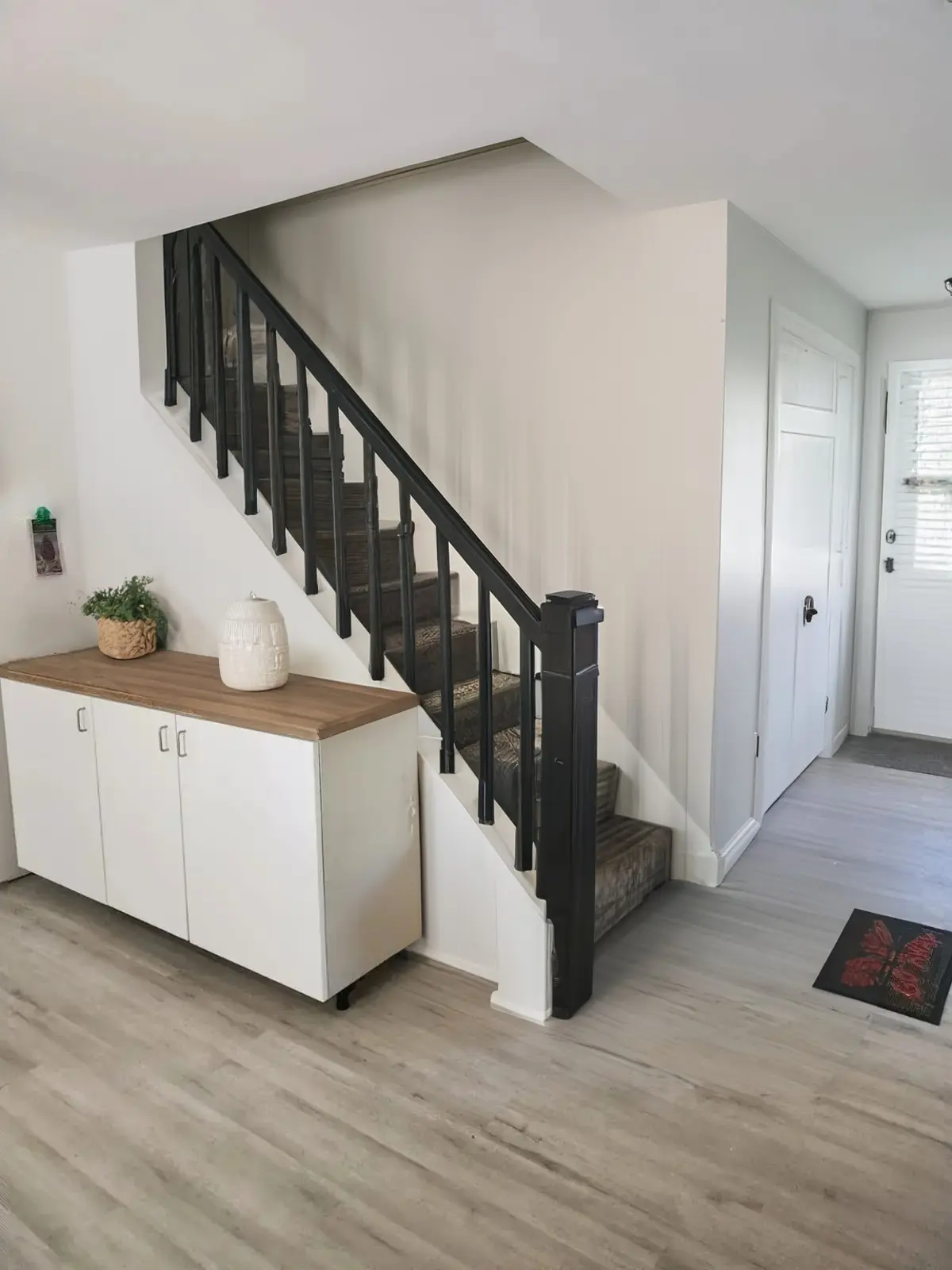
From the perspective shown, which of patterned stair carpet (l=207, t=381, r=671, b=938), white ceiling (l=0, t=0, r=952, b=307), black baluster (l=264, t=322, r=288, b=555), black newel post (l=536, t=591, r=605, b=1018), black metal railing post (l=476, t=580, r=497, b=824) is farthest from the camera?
patterned stair carpet (l=207, t=381, r=671, b=938)

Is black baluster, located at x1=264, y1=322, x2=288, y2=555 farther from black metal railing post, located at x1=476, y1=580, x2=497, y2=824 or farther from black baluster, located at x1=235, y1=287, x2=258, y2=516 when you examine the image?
black metal railing post, located at x1=476, y1=580, x2=497, y2=824

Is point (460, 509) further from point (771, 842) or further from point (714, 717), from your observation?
point (771, 842)

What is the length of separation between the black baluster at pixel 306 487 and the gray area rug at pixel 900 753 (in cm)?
314

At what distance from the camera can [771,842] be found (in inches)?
146

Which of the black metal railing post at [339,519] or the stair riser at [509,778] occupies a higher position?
the black metal railing post at [339,519]

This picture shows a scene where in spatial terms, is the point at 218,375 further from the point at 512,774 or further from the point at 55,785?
the point at 512,774

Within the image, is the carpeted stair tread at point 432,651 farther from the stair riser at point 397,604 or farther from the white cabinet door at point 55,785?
the white cabinet door at point 55,785

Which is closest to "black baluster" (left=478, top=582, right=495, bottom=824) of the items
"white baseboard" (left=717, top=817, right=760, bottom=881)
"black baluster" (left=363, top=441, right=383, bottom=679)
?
"black baluster" (left=363, top=441, right=383, bottom=679)

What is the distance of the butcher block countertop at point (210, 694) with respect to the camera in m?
2.44

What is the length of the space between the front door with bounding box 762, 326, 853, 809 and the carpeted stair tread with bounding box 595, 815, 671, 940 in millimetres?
721

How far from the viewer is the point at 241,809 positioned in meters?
2.53

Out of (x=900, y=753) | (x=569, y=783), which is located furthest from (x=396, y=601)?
(x=900, y=753)

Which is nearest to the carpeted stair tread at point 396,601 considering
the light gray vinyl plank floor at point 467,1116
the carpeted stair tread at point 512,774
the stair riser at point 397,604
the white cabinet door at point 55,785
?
the stair riser at point 397,604

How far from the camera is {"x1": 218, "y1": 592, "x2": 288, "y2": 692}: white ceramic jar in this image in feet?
8.84
